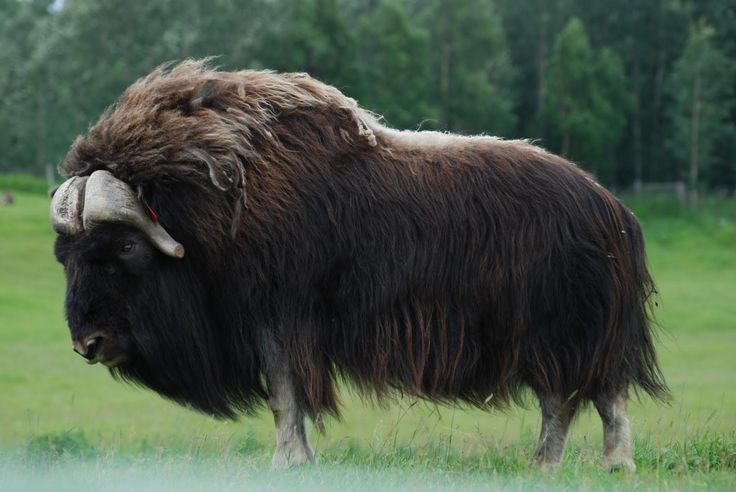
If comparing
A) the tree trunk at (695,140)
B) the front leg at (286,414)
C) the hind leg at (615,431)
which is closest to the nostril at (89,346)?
the front leg at (286,414)

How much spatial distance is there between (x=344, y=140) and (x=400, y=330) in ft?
2.32

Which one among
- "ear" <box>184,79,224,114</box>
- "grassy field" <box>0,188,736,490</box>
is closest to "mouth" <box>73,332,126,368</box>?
"grassy field" <box>0,188,736,490</box>

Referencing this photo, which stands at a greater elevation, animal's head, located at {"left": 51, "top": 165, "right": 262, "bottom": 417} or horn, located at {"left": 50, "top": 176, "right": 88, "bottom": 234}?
horn, located at {"left": 50, "top": 176, "right": 88, "bottom": 234}

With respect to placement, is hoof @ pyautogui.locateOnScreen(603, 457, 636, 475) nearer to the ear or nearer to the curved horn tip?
the curved horn tip

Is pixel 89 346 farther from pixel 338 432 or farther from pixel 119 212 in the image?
pixel 338 432

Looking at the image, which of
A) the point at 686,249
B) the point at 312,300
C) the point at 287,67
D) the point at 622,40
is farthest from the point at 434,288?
the point at 622,40

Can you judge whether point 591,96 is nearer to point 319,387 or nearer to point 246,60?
point 246,60

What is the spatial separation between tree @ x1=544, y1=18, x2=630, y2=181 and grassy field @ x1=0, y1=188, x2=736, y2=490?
34.8 ft

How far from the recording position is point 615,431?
3713mm

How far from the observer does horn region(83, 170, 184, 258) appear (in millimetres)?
3580

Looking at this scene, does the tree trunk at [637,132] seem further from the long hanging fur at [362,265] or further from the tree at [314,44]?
the long hanging fur at [362,265]

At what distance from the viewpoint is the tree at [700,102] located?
30953 millimetres

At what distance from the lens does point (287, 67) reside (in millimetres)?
30484

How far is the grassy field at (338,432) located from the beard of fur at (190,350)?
0.21 meters
